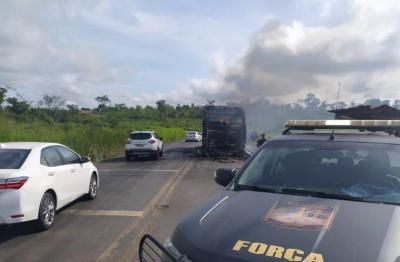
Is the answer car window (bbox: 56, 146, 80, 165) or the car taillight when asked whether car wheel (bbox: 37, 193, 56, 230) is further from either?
car window (bbox: 56, 146, 80, 165)

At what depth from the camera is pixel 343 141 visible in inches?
158

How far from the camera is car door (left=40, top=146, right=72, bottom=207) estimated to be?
24.2 ft

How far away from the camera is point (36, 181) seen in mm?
6758

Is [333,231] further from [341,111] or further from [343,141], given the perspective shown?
[341,111]

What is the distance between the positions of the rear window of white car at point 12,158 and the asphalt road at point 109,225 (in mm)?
1113

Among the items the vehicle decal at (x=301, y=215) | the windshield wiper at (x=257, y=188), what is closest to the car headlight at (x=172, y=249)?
the vehicle decal at (x=301, y=215)

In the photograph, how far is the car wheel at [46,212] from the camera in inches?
265

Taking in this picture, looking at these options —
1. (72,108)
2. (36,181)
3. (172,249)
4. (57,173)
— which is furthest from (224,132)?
(72,108)

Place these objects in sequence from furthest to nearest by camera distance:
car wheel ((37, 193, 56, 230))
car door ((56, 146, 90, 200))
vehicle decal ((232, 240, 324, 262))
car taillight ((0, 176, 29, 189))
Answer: car door ((56, 146, 90, 200)) < car wheel ((37, 193, 56, 230)) < car taillight ((0, 176, 29, 189)) < vehicle decal ((232, 240, 324, 262))

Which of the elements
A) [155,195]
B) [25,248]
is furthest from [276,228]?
[155,195]

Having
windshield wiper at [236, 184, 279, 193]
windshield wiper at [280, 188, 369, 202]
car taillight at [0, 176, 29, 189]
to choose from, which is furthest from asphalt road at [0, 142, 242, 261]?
windshield wiper at [280, 188, 369, 202]

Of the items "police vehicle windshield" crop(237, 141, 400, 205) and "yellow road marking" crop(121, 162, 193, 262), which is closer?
"police vehicle windshield" crop(237, 141, 400, 205)

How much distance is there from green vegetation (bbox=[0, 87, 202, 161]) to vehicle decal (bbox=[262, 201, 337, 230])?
14.4 metres

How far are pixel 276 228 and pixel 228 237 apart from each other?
32cm
